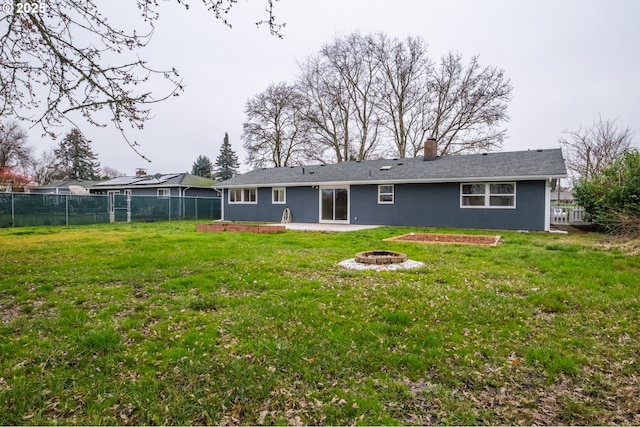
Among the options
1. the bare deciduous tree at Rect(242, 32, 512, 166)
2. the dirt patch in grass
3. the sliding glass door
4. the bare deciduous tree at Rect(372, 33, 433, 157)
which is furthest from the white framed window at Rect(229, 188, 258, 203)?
the bare deciduous tree at Rect(372, 33, 433, 157)

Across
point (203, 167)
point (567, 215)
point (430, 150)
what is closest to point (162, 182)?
point (430, 150)

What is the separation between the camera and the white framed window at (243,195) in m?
19.9

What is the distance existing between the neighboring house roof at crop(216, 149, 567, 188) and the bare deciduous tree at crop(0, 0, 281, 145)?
11.4 m

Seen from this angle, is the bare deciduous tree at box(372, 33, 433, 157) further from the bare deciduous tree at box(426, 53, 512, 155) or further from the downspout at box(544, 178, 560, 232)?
the downspout at box(544, 178, 560, 232)

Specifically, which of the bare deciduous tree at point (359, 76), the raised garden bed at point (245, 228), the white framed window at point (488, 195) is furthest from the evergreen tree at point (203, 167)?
the white framed window at point (488, 195)

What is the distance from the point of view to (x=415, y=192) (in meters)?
15.5

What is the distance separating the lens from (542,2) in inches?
464

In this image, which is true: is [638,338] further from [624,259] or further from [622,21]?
[622,21]

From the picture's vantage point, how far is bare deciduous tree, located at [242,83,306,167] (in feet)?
90.3

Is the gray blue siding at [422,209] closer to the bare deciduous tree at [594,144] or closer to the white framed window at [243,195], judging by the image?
the white framed window at [243,195]

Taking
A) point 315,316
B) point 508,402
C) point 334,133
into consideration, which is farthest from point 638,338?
point 334,133

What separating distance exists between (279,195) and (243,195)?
2492mm

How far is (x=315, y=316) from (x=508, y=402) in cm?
194

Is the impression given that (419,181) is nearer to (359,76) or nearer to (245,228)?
(245,228)
